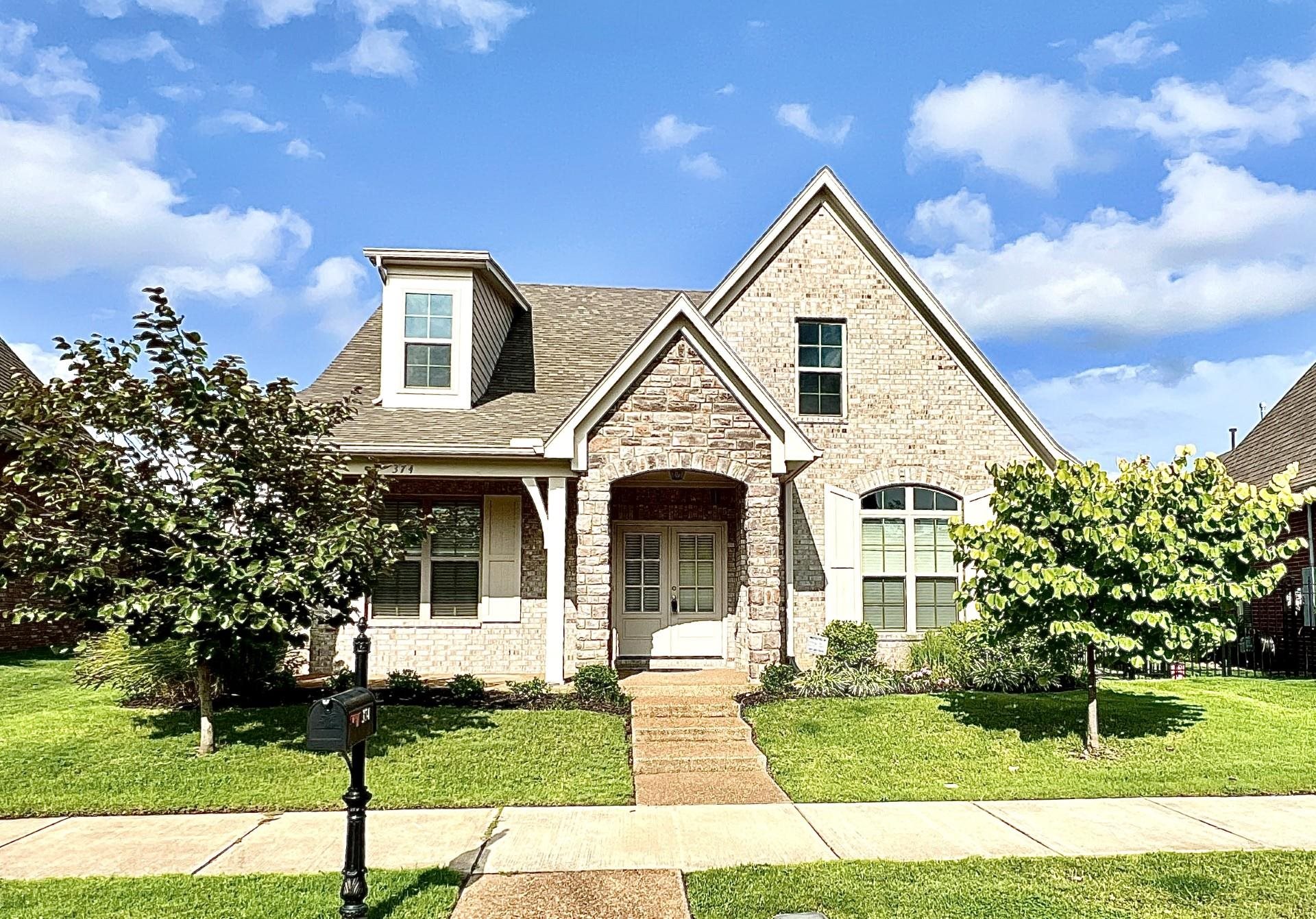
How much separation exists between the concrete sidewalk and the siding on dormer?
343 inches

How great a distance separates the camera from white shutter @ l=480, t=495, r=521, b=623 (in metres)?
14.2

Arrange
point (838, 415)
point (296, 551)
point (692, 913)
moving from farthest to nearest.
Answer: point (838, 415) → point (296, 551) → point (692, 913)

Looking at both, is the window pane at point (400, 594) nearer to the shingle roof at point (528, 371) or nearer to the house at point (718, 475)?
the house at point (718, 475)

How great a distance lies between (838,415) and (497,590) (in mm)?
6211

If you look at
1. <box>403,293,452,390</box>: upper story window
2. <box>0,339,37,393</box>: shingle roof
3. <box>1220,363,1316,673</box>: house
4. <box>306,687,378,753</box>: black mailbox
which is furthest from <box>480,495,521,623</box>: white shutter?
<box>1220,363,1316,673</box>: house

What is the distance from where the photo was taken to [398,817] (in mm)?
7641

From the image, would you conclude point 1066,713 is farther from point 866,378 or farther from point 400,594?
point 400,594

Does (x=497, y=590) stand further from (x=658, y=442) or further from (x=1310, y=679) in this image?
(x=1310, y=679)

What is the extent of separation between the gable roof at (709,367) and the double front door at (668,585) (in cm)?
259

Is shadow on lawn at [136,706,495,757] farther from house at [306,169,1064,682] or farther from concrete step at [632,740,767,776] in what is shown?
house at [306,169,1064,682]

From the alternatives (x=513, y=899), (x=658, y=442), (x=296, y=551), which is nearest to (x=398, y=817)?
(x=513, y=899)

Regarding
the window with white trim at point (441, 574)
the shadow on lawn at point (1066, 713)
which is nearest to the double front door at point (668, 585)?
the window with white trim at point (441, 574)

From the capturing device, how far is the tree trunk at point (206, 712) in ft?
30.3

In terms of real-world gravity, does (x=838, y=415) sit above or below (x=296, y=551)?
above
